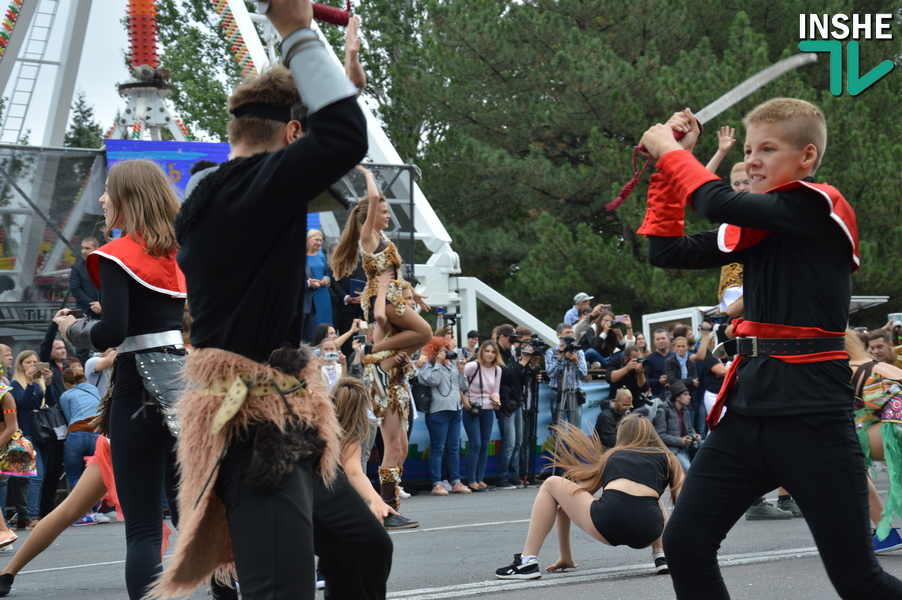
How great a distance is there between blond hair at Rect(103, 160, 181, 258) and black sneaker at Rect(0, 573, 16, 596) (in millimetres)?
2557

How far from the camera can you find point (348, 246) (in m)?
7.69

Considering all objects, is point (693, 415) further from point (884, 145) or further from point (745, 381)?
point (884, 145)

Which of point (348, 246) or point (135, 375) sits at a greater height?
point (348, 246)

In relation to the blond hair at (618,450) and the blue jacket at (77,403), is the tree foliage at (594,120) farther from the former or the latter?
the blond hair at (618,450)

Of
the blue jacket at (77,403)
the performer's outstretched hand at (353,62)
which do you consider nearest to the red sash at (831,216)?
the performer's outstretched hand at (353,62)

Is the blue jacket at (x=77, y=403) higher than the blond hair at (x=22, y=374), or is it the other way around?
the blond hair at (x=22, y=374)

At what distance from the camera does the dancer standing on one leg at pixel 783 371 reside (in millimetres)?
3402

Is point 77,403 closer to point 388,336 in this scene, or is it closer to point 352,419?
point 388,336

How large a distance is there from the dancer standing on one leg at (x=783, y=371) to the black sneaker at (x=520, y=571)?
2662 millimetres

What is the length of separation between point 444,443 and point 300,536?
10.3 m

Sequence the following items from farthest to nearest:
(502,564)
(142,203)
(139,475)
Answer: (502,564)
(142,203)
(139,475)

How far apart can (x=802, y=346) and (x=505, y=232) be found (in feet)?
97.5

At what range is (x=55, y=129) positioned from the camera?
2222 centimetres

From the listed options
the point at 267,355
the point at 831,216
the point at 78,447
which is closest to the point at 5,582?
the point at 267,355
